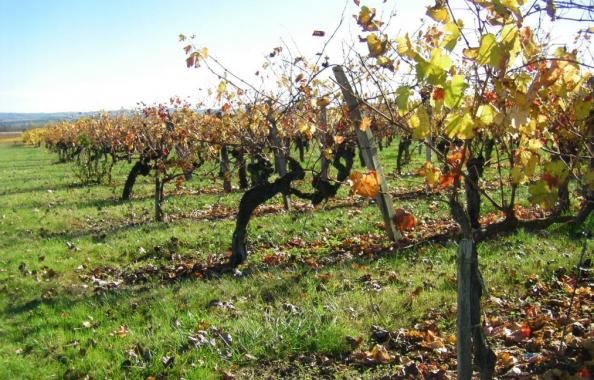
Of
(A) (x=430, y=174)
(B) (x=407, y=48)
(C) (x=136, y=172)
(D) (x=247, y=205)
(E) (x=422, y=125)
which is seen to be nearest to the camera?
(B) (x=407, y=48)

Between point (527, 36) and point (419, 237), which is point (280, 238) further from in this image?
point (527, 36)

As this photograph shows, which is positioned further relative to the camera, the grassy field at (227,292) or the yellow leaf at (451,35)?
the grassy field at (227,292)

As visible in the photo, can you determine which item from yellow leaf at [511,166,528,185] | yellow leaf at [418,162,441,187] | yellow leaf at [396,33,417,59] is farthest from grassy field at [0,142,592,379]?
yellow leaf at [396,33,417,59]

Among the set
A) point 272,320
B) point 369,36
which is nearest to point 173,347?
point 272,320

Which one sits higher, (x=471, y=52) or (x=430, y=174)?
(x=471, y=52)

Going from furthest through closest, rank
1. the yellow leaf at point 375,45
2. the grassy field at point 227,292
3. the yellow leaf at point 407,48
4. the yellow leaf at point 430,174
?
the grassy field at point 227,292 < the yellow leaf at point 430,174 < the yellow leaf at point 375,45 < the yellow leaf at point 407,48

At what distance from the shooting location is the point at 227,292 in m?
5.85

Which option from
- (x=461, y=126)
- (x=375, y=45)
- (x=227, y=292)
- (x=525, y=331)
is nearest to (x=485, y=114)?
(x=461, y=126)

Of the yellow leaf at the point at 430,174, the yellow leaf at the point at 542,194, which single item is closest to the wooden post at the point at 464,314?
the yellow leaf at the point at 430,174

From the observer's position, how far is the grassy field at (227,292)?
436 centimetres

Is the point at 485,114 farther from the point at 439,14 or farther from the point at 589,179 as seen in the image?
the point at 589,179

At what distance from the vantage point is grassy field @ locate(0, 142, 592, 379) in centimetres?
436

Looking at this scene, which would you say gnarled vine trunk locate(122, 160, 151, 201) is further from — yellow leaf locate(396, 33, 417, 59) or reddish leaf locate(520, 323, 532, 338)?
yellow leaf locate(396, 33, 417, 59)

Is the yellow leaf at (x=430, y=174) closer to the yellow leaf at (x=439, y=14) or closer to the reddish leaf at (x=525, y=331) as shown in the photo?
the yellow leaf at (x=439, y=14)
